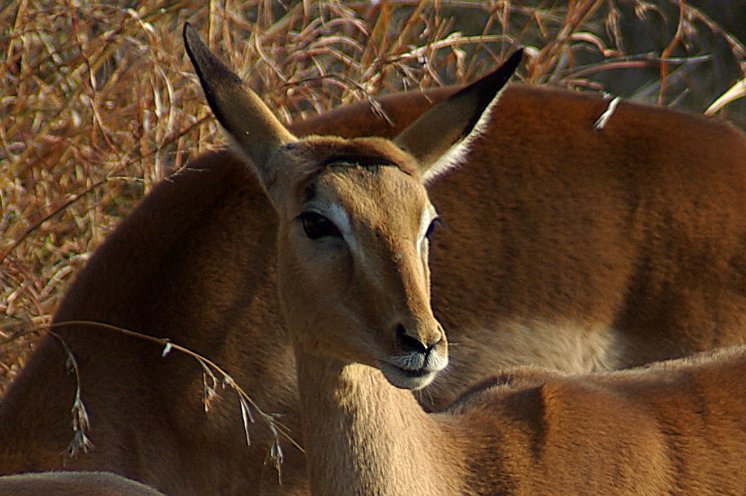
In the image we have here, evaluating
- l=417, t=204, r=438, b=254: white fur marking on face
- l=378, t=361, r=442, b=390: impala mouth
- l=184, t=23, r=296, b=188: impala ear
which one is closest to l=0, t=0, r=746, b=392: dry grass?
l=184, t=23, r=296, b=188: impala ear

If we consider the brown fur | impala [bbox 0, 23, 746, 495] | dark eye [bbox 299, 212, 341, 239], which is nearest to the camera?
the brown fur

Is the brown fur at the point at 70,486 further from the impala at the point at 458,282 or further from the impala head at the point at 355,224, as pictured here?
the impala at the point at 458,282

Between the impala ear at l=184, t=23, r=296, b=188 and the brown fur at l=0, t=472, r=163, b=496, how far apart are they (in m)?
0.97

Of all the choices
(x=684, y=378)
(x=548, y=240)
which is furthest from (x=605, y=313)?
(x=684, y=378)

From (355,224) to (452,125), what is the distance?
63 cm

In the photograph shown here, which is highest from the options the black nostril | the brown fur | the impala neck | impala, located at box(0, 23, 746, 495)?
the black nostril

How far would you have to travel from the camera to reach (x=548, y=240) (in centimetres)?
522

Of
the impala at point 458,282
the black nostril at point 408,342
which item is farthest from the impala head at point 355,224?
the impala at point 458,282

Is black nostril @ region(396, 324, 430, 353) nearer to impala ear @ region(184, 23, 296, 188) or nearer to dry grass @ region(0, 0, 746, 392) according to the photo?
impala ear @ region(184, 23, 296, 188)

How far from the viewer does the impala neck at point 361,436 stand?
3.85 meters

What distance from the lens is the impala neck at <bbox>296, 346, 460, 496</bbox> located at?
12.6 feet

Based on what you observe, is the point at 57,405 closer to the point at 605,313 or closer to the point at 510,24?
the point at 605,313

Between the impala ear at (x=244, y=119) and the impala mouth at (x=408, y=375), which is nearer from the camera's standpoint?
the impala mouth at (x=408, y=375)

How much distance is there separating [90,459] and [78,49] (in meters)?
2.52
